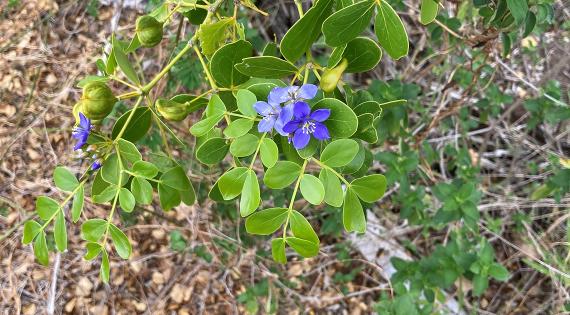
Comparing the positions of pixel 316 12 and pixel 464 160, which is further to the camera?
pixel 464 160

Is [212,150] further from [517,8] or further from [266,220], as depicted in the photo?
[517,8]

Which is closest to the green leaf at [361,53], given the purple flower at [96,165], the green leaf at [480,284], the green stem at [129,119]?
the green stem at [129,119]

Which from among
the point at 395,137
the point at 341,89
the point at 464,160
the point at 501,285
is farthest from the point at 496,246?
the point at 341,89

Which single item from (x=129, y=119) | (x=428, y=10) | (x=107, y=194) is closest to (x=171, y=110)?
(x=129, y=119)

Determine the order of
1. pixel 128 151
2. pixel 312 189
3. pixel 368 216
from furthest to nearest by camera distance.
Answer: pixel 368 216
pixel 128 151
pixel 312 189

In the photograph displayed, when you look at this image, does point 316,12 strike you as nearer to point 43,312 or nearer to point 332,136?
point 332,136

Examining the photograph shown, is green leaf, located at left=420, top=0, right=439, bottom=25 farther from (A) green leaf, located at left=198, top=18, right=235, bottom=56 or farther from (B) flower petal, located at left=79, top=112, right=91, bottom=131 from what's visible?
(B) flower petal, located at left=79, top=112, right=91, bottom=131

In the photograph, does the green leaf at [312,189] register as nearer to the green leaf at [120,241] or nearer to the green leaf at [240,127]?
the green leaf at [240,127]
